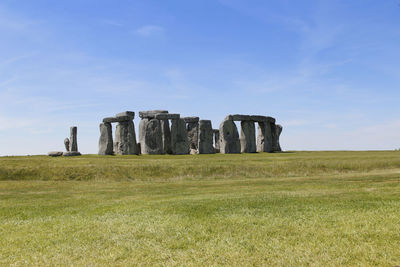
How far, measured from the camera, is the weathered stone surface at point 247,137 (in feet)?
134

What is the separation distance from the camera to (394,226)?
792cm

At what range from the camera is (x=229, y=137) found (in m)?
39.5

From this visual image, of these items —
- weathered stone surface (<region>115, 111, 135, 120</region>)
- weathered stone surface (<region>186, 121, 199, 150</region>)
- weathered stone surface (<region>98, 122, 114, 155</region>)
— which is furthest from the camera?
weathered stone surface (<region>186, 121, 199, 150</region>)

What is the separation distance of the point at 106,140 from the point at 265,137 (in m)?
18.8

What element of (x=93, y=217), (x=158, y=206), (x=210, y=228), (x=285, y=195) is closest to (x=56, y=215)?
(x=93, y=217)

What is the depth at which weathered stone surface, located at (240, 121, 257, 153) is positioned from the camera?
40938mm

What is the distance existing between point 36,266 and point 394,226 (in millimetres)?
7521

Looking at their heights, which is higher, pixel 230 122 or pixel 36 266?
pixel 230 122

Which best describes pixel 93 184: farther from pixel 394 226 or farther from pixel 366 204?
pixel 394 226

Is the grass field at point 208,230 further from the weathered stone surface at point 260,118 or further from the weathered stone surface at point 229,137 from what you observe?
the weathered stone surface at point 260,118

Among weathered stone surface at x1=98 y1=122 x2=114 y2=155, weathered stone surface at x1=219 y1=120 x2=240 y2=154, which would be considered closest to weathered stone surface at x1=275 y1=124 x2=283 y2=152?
weathered stone surface at x1=219 y1=120 x2=240 y2=154

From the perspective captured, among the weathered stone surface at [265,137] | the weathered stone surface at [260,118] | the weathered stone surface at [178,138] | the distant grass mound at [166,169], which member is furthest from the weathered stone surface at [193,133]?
the distant grass mound at [166,169]

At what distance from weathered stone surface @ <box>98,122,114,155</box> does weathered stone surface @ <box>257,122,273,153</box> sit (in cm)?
1787

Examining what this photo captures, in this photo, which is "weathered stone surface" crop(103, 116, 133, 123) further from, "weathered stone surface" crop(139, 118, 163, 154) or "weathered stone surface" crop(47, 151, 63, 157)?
"weathered stone surface" crop(47, 151, 63, 157)
